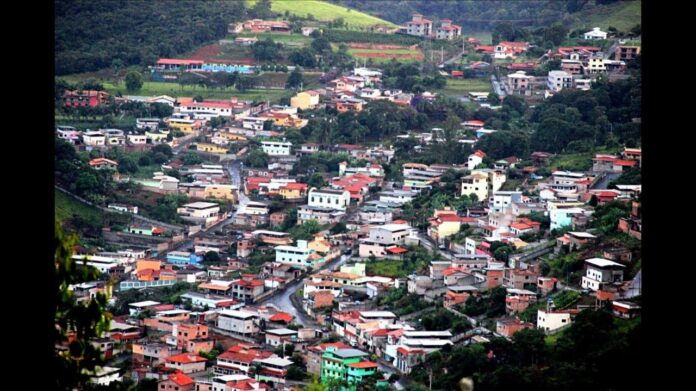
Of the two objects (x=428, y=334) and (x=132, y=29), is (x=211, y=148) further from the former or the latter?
(x=428, y=334)

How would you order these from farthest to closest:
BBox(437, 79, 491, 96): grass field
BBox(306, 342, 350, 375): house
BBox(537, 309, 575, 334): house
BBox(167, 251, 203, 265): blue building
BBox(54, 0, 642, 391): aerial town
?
BBox(437, 79, 491, 96): grass field → BBox(167, 251, 203, 265): blue building → BBox(537, 309, 575, 334): house → BBox(306, 342, 350, 375): house → BBox(54, 0, 642, 391): aerial town

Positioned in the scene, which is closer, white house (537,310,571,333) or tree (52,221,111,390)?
tree (52,221,111,390)

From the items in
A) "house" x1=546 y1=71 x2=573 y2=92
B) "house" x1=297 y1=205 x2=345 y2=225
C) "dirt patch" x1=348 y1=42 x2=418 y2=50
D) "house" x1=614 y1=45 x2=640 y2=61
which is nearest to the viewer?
"house" x1=297 y1=205 x2=345 y2=225

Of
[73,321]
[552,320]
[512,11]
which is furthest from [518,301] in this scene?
[512,11]

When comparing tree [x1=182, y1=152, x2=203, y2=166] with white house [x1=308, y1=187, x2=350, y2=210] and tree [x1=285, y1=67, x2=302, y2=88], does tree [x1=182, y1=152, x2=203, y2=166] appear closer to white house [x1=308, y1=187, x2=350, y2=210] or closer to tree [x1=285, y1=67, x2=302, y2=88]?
white house [x1=308, y1=187, x2=350, y2=210]

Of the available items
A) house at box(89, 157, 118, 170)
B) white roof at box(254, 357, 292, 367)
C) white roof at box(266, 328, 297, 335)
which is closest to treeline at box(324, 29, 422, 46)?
house at box(89, 157, 118, 170)

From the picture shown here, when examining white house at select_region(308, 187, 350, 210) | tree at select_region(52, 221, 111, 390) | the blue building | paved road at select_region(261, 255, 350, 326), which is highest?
tree at select_region(52, 221, 111, 390)

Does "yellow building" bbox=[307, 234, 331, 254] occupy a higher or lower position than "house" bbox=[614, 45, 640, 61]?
lower
